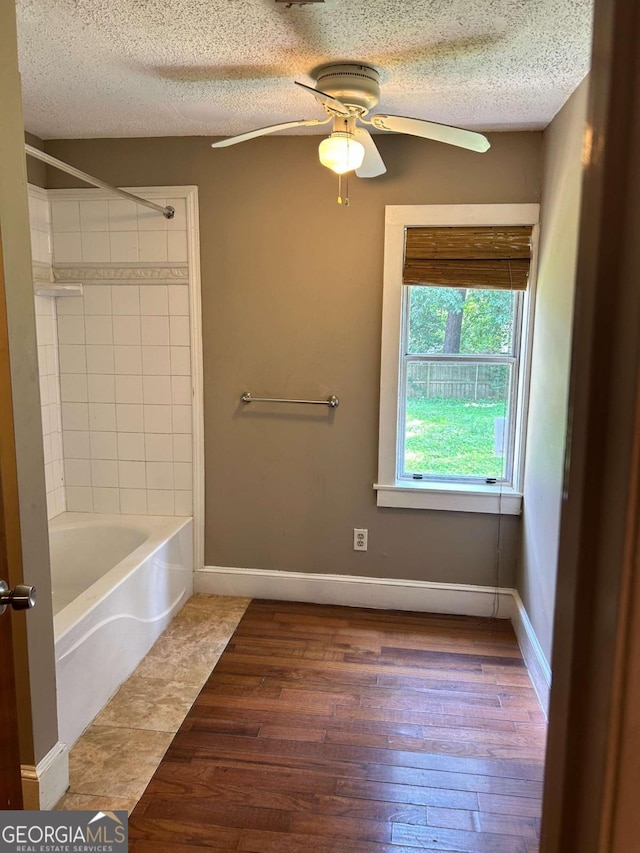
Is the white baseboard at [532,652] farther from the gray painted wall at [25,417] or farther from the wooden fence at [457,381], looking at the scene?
the gray painted wall at [25,417]

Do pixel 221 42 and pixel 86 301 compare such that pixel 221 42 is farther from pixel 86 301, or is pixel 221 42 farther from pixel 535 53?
pixel 86 301

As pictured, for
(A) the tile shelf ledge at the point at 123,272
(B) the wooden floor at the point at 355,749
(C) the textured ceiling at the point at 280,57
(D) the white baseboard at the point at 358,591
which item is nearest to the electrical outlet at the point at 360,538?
(D) the white baseboard at the point at 358,591

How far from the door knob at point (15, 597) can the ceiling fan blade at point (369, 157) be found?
71.9 inches

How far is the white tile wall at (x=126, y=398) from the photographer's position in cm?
307

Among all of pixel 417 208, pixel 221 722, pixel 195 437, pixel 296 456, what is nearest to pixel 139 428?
pixel 195 437

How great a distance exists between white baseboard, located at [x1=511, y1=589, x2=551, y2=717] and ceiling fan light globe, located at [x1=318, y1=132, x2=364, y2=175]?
1.97 m

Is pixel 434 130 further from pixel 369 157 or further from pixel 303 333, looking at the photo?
pixel 303 333

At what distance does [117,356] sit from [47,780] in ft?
6.57

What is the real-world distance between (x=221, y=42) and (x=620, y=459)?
202 cm

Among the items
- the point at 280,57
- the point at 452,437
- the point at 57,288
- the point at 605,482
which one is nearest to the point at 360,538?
the point at 452,437

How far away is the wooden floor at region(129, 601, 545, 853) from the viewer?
5.69 feet

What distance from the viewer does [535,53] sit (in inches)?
76.5

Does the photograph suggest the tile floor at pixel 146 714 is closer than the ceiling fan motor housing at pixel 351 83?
Yes

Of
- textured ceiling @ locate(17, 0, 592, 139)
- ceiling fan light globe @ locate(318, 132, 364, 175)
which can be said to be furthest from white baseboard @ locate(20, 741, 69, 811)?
textured ceiling @ locate(17, 0, 592, 139)
